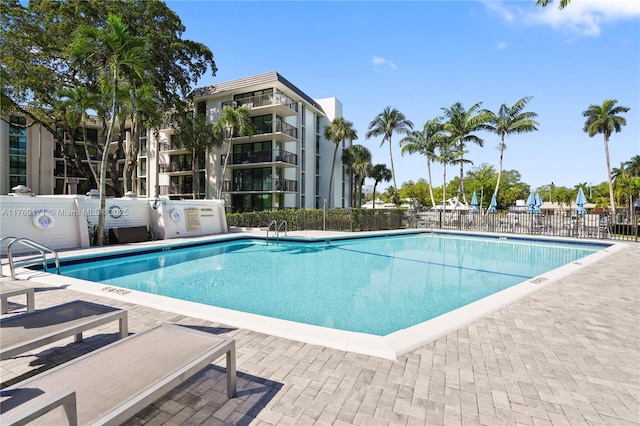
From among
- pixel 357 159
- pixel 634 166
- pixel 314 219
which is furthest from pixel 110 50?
pixel 634 166

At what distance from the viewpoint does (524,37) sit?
37.0 ft

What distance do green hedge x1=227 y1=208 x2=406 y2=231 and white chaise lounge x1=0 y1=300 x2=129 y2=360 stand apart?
15706mm

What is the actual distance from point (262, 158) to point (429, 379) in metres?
24.1

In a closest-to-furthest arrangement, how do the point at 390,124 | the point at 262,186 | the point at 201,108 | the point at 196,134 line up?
the point at 196,134 < the point at 262,186 < the point at 201,108 < the point at 390,124

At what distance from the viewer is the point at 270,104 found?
2475cm

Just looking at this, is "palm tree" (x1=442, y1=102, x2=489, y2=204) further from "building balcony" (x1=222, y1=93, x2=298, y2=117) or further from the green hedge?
"building balcony" (x1=222, y1=93, x2=298, y2=117)

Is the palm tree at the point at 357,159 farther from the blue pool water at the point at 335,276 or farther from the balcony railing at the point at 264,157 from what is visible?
the blue pool water at the point at 335,276

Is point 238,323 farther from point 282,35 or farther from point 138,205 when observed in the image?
point 282,35

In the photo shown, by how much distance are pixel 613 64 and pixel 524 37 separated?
4.49 metres

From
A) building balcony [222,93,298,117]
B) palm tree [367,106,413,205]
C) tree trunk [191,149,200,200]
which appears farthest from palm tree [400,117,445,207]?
tree trunk [191,149,200,200]

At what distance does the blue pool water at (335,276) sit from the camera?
5.97 meters

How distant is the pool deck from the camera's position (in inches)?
92.2

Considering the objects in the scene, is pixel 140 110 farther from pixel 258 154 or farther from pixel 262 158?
pixel 262 158

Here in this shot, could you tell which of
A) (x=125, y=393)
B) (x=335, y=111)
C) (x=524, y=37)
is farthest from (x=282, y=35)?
(x=335, y=111)
